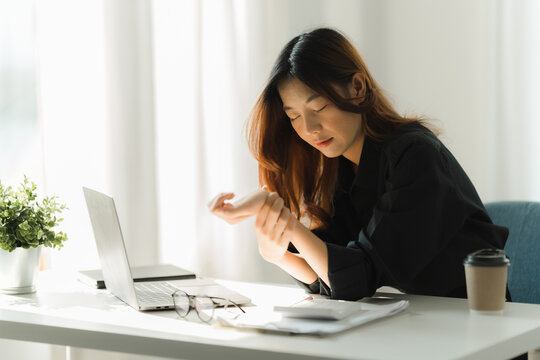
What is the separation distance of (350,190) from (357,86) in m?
0.27

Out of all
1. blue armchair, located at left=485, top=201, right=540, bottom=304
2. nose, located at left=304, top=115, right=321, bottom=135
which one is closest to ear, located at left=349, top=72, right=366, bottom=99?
nose, located at left=304, top=115, right=321, bottom=135

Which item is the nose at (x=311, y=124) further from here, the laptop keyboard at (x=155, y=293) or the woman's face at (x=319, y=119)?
the laptop keyboard at (x=155, y=293)

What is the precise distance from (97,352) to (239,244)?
1.01m

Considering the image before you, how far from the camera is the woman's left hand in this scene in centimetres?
139

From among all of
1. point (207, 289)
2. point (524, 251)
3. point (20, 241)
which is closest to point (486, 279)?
point (207, 289)

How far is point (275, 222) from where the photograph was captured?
4.61 ft

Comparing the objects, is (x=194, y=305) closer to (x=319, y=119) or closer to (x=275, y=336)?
(x=275, y=336)

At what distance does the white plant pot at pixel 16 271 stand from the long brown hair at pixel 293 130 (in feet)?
1.89

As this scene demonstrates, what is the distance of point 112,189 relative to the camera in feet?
8.47

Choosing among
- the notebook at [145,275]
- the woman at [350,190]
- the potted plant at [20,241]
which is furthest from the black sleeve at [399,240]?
the potted plant at [20,241]

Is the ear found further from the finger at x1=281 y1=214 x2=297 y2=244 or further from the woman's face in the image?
the finger at x1=281 y1=214 x2=297 y2=244

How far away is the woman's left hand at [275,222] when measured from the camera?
1394mm

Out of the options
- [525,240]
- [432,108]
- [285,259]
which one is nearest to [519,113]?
[432,108]

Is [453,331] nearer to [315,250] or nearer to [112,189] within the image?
[315,250]
